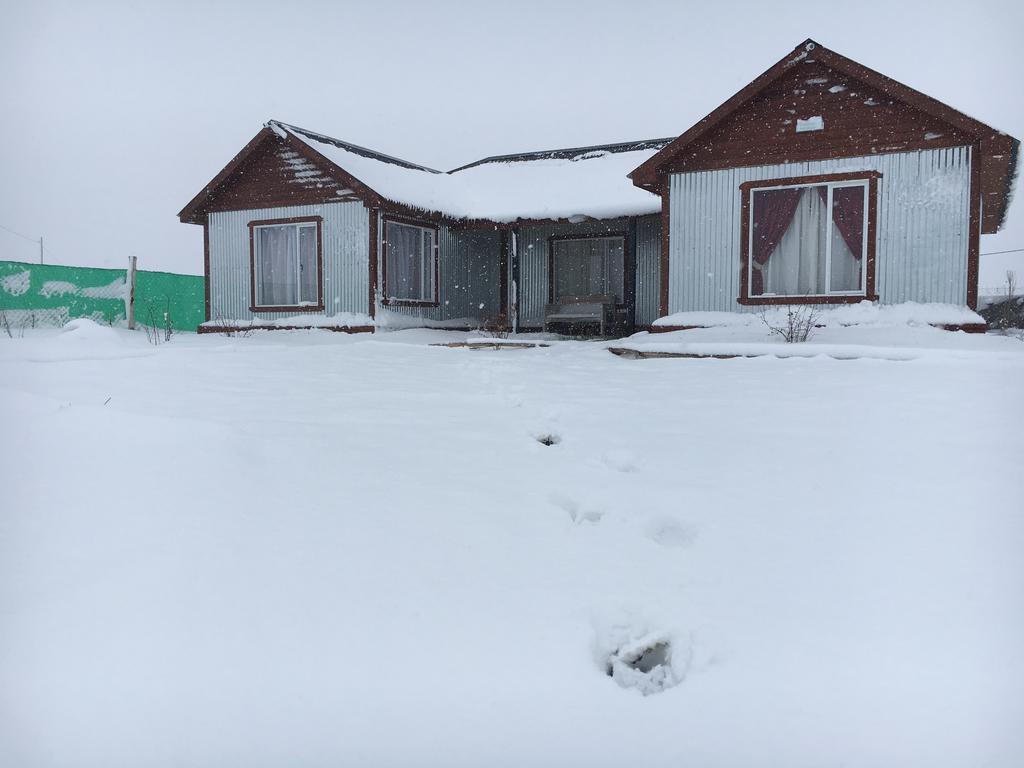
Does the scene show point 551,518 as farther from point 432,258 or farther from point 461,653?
point 432,258

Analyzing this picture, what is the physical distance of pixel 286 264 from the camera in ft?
46.5

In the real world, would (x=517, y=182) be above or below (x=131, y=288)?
→ above

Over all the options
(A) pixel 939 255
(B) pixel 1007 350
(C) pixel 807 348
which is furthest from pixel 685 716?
(A) pixel 939 255

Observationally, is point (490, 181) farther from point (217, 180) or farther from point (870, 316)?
point (870, 316)

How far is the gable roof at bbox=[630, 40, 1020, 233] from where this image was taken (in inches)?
356

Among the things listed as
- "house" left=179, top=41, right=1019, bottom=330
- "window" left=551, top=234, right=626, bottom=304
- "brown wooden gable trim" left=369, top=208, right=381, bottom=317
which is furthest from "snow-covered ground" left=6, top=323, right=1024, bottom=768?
"window" left=551, top=234, right=626, bottom=304

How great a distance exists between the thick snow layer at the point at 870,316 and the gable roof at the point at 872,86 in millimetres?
2081

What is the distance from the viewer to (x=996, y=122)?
9.04m

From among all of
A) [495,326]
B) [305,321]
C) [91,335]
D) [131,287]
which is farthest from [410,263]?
[131,287]

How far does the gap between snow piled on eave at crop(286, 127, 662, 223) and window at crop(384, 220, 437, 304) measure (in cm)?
59

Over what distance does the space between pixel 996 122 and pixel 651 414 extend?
7.31 meters

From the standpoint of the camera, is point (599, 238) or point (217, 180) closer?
point (217, 180)

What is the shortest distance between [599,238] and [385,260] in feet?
15.2

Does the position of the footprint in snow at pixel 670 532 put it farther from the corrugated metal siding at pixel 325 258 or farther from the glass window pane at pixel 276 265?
the glass window pane at pixel 276 265
